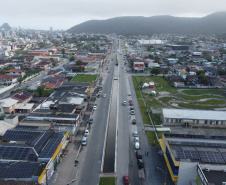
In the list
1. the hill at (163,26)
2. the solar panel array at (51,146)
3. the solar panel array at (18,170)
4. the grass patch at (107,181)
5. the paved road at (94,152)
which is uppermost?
the hill at (163,26)

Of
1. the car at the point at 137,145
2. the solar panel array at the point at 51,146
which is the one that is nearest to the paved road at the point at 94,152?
the solar panel array at the point at 51,146

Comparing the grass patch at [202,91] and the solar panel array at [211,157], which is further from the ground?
the solar panel array at [211,157]

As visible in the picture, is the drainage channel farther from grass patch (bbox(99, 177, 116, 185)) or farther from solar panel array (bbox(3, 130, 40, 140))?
solar panel array (bbox(3, 130, 40, 140))

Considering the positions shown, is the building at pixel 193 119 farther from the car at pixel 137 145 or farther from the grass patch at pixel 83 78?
the grass patch at pixel 83 78

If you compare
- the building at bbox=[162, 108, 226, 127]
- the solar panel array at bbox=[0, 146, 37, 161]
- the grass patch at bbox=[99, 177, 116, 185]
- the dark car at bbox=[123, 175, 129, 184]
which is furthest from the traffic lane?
the building at bbox=[162, 108, 226, 127]

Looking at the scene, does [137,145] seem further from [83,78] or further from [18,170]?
[83,78]
